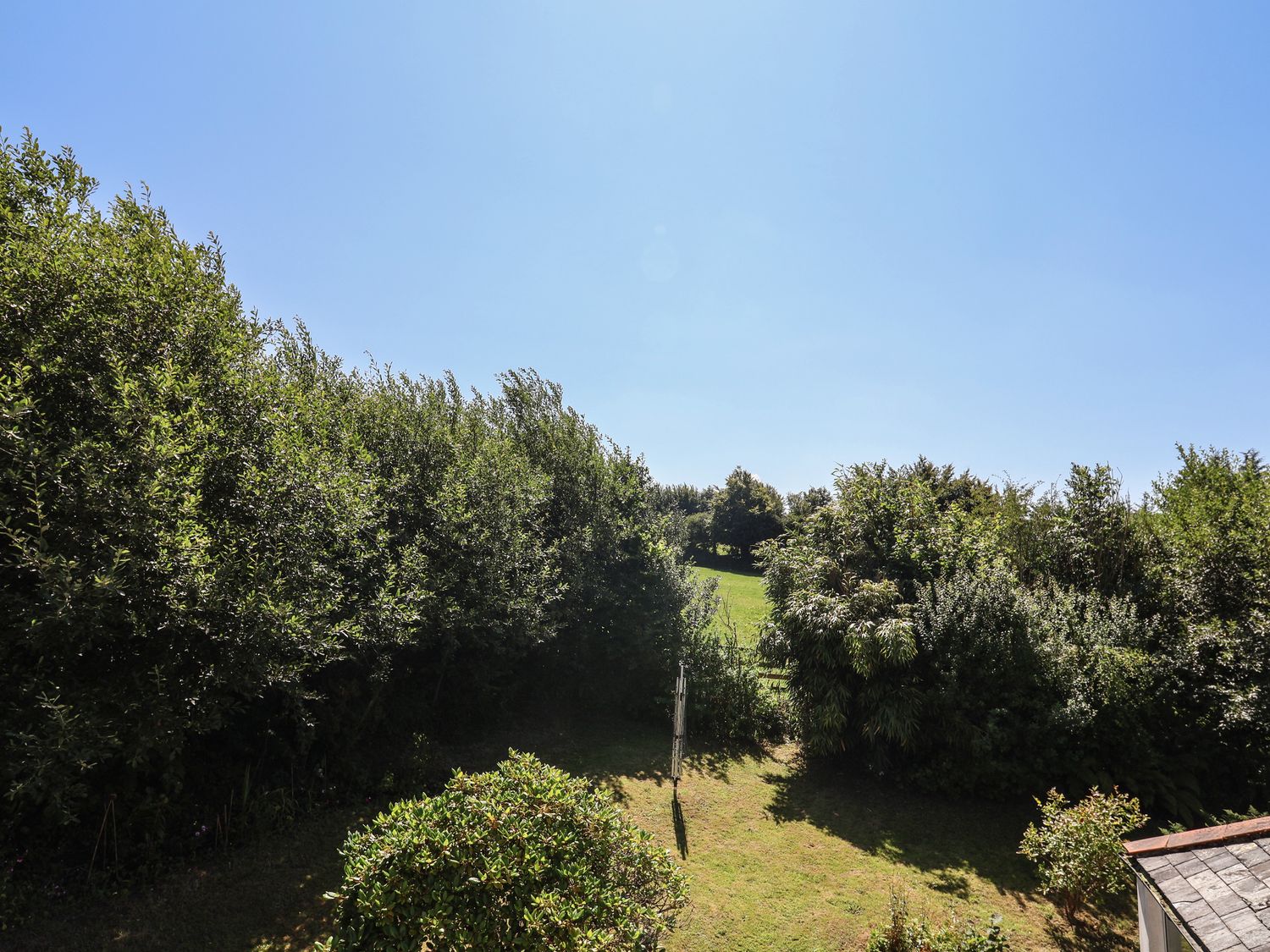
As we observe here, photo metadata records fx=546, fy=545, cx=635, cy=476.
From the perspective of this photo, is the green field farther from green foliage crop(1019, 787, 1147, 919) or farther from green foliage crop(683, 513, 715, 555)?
green foliage crop(683, 513, 715, 555)

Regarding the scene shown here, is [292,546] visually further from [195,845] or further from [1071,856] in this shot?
[1071,856]

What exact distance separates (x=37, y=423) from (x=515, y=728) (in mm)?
10233

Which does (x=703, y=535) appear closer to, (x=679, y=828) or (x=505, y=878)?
(x=679, y=828)

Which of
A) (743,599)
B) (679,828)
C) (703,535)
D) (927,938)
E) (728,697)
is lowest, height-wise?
(679,828)

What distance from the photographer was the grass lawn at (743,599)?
1873cm

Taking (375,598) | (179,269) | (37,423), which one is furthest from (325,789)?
(179,269)

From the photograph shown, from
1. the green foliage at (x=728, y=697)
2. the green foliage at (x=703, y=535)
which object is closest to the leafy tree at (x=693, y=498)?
the green foliage at (x=703, y=535)

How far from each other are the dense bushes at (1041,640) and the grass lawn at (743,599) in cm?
254

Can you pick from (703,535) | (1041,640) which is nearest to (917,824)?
(1041,640)

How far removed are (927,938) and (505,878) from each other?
450 centimetres

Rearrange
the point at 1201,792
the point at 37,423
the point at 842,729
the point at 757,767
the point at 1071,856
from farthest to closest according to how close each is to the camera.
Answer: the point at 757,767
the point at 842,729
the point at 1201,792
the point at 1071,856
the point at 37,423

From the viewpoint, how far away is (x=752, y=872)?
25.7 ft

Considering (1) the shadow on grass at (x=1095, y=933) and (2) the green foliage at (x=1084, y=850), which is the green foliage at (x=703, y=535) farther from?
(1) the shadow on grass at (x=1095, y=933)

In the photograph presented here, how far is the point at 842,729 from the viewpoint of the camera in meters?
10.8
